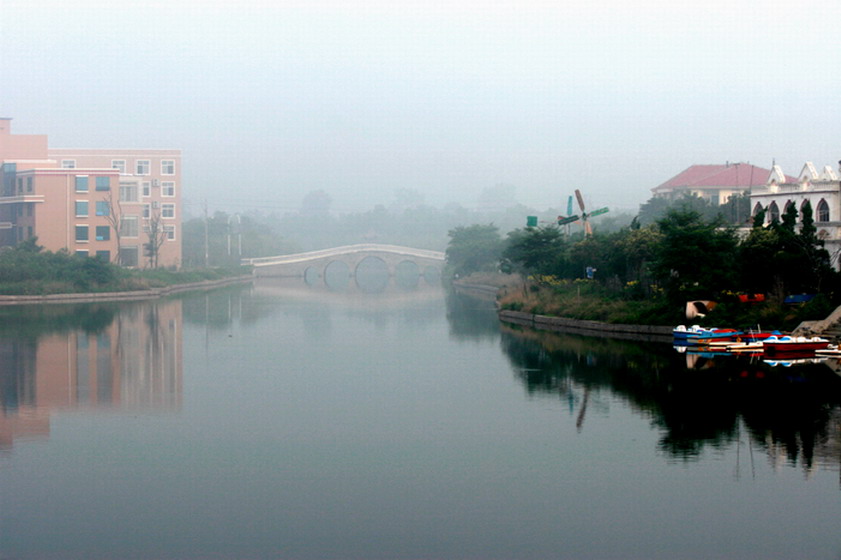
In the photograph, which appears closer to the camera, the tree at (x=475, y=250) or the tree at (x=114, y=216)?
the tree at (x=114, y=216)

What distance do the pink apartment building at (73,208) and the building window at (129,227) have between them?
48 millimetres

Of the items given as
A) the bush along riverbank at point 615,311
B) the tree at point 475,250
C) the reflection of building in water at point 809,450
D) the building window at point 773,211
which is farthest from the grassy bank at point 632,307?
the tree at point 475,250

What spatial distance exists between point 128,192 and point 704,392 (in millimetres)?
40373

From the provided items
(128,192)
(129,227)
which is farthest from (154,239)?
(128,192)

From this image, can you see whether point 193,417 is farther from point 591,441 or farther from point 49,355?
point 49,355

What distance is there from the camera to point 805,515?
→ 31.3ft

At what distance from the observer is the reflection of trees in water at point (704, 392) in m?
12.7

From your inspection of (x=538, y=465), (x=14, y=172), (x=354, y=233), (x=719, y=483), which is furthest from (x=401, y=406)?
(x=354, y=233)

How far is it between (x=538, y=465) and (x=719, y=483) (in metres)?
1.96

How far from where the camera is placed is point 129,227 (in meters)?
51.3

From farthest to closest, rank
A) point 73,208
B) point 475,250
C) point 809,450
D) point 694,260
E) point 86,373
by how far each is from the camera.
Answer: point 475,250
point 73,208
point 694,260
point 86,373
point 809,450

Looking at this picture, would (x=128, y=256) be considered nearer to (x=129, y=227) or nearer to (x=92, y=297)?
(x=129, y=227)

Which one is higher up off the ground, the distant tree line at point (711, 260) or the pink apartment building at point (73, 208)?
the pink apartment building at point (73, 208)

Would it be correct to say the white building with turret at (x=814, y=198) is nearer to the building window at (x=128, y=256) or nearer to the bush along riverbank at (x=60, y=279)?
the bush along riverbank at (x=60, y=279)
